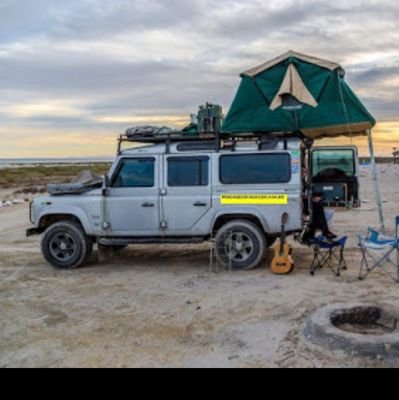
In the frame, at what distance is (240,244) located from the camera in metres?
8.53

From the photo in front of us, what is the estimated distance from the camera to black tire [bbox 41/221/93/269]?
352 inches

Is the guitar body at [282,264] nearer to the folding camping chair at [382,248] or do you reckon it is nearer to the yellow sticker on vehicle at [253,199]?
the yellow sticker on vehicle at [253,199]

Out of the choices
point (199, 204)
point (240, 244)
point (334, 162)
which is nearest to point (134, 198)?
point (199, 204)

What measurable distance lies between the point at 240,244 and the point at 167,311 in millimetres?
2429

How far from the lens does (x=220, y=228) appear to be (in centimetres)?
862

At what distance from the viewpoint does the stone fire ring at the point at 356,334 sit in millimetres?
4645

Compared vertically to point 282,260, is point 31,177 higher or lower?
higher

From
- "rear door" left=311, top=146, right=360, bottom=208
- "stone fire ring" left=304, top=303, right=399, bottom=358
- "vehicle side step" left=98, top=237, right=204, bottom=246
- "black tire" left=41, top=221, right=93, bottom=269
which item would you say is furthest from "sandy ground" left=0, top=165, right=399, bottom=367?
"rear door" left=311, top=146, right=360, bottom=208

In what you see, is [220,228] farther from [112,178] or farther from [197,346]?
[197,346]

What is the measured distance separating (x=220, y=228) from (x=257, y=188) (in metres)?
0.85

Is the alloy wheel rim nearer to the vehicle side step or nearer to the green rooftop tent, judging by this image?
the vehicle side step

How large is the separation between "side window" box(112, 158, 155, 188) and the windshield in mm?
6731

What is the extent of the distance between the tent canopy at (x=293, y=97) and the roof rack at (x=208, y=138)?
0.53 m

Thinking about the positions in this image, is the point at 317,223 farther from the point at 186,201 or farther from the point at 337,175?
the point at 337,175
